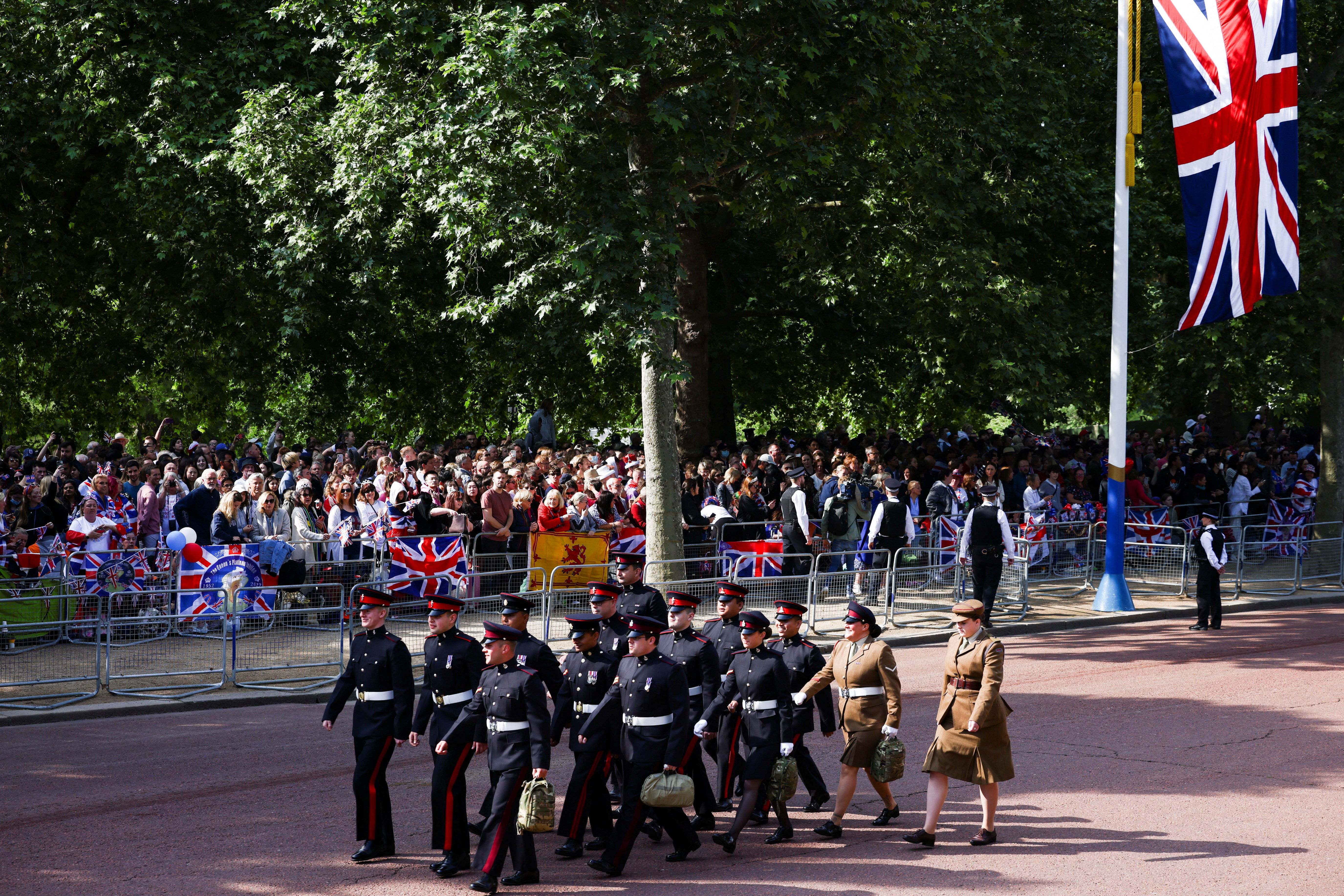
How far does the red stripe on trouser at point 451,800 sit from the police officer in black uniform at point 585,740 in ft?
2.01

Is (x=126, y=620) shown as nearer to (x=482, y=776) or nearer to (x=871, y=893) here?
(x=482, y=776)

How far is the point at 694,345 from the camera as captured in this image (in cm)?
2412

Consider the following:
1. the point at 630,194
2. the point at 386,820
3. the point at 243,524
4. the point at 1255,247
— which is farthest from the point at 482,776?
the point at 1255,247

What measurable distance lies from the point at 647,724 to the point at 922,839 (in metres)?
2.00

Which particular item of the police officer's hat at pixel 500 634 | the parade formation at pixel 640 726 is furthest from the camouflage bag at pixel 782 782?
the police officer's hat at pixel 500 634

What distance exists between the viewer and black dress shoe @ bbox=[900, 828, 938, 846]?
27.9ft

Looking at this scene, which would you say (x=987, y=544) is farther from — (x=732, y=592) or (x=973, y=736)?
(x=973, y=736)

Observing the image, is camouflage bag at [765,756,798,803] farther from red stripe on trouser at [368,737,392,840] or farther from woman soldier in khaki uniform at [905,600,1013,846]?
red stripe on trouser at [368,737,392,840]

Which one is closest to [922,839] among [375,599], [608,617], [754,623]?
[754,623]

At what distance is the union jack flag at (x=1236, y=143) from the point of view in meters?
18.7

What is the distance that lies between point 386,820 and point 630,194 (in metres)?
9.53

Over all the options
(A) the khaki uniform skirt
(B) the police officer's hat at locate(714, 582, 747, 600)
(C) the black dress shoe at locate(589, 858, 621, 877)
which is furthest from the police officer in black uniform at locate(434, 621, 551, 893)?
(A) the khaki uniform skirt

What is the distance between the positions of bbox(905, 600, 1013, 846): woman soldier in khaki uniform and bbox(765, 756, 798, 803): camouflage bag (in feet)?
2.76

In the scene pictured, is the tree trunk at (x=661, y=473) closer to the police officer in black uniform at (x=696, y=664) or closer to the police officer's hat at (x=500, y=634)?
the police officer in black uniform at (x=696, y=664)
